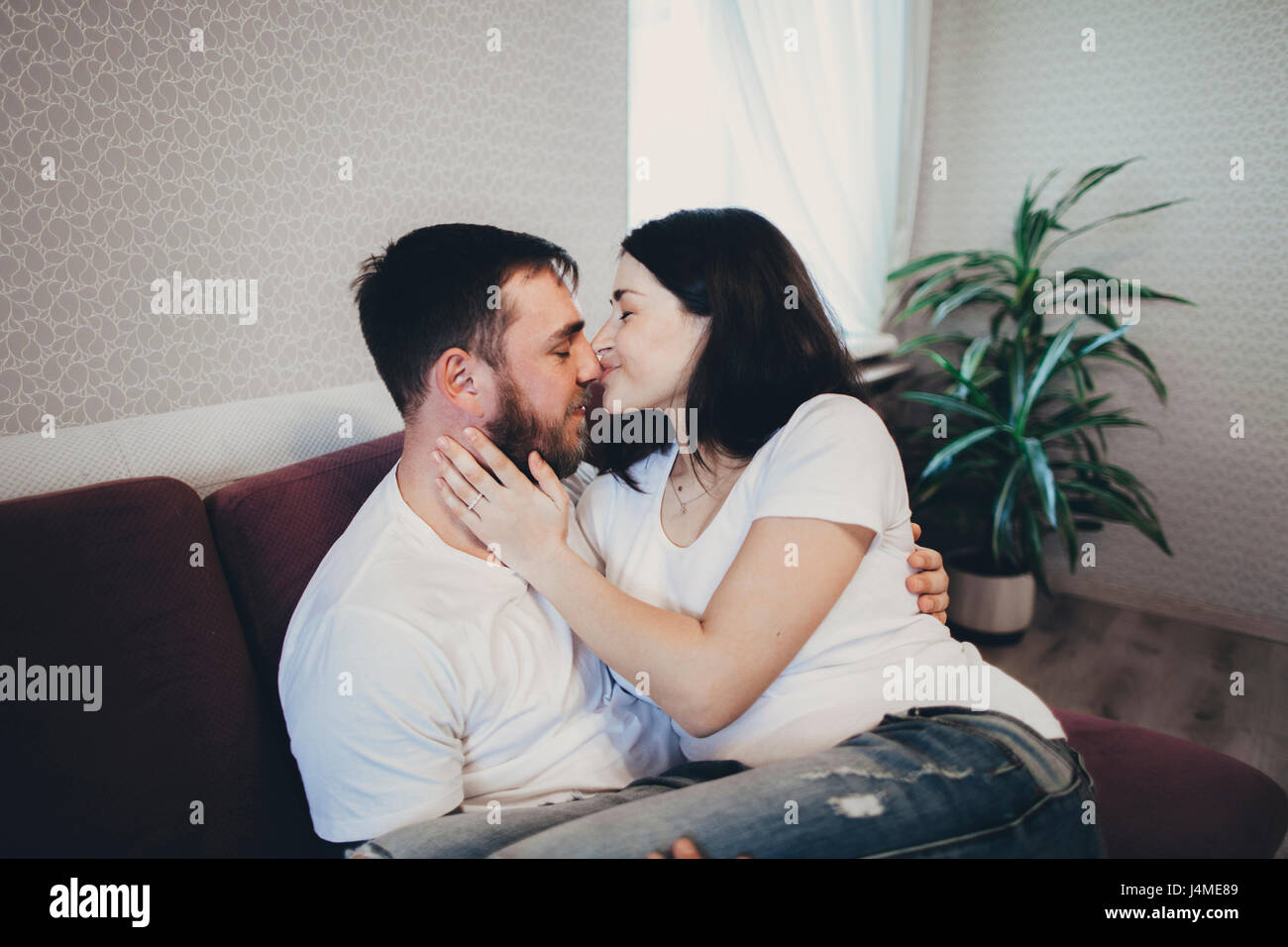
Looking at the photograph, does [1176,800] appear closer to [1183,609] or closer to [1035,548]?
[1035,548]

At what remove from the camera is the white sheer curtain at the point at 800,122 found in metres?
2.13

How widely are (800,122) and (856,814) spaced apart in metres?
2.24

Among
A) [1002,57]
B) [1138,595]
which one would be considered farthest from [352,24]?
[1138,595]

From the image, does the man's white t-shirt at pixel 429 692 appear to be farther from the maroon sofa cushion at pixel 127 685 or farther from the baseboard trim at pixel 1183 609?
the baseboard trim at pixel 1183 609

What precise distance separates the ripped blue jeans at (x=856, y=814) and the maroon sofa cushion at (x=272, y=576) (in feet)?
0.76

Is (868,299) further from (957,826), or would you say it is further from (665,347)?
(957,826)

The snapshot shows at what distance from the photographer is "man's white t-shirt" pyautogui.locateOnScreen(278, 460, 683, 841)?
0.87 meters

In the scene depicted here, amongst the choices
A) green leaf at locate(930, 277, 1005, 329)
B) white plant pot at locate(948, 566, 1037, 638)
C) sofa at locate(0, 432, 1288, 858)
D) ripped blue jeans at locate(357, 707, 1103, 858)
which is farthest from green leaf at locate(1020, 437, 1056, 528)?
ripped blue jeans at locate(357, 707, 1103, 858)

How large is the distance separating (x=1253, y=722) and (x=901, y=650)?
1.74 meters

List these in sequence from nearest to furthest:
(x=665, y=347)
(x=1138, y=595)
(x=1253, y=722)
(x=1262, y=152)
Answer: (x=665, y=347), (x=1253, y=722), (x=1262, y=152), (x=1138, y=595)

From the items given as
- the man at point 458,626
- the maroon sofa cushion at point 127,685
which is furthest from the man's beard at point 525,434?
the maroon sofa cushion at point 127,685

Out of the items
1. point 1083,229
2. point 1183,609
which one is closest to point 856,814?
point 1083,229

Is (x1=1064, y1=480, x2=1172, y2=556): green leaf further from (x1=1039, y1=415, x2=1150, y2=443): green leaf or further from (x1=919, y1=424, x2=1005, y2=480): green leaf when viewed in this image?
(x1=919, y1=424, x2=1005, y2=480): green leaf

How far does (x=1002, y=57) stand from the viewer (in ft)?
8.87
